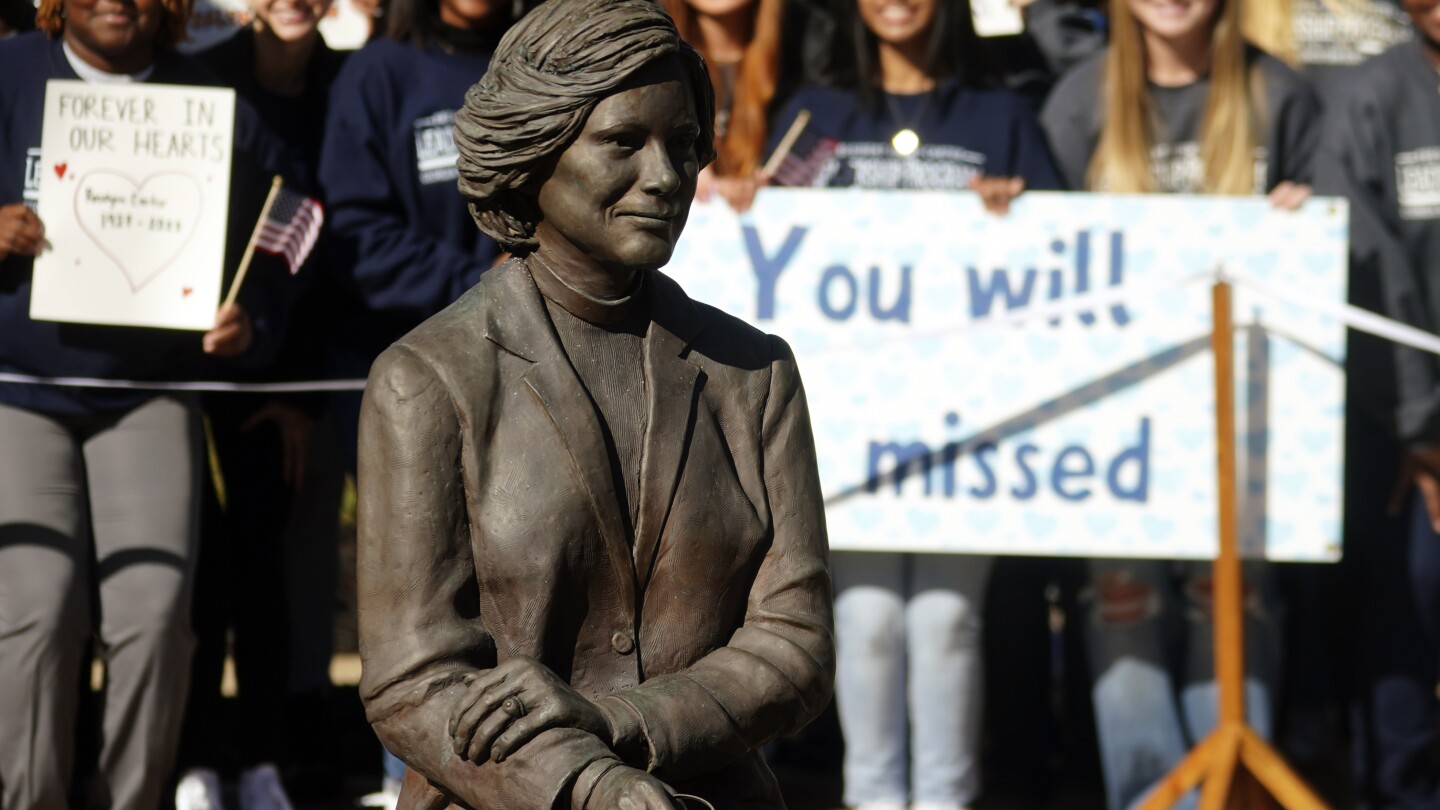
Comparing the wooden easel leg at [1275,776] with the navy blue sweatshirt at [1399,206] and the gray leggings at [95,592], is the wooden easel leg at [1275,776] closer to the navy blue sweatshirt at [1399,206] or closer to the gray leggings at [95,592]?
the navy blue sweatshirt at [1399,206]

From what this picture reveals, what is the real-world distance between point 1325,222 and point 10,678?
403 centimetres

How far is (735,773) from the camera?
3270 millimetres

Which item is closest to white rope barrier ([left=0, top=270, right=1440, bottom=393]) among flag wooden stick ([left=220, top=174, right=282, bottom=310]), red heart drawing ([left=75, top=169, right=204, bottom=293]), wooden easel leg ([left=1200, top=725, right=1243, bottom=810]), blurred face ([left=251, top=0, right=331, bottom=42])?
flag wooden stick ([left=220, top=174, right=282, bottom=310])

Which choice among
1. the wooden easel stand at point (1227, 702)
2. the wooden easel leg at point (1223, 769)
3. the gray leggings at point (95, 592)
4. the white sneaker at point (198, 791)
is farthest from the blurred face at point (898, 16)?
the white sneaker at point (198, 791)

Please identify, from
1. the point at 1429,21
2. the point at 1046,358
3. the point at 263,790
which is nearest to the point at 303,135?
the point at 263,790

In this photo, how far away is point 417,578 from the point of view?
3.11m

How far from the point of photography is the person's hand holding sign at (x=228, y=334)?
634 cm

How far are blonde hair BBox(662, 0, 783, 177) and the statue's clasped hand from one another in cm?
394

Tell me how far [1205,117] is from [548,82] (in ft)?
13.7

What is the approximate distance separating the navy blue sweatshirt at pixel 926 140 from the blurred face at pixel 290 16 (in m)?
1.50

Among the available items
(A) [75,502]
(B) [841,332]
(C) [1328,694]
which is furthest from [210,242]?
(C) [1328,694]

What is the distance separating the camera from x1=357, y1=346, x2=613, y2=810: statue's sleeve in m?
3.08

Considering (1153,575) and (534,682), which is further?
(1153,575)

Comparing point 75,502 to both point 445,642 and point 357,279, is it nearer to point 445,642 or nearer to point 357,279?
point 357,279
